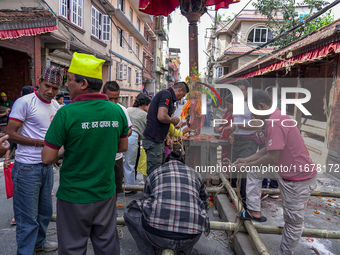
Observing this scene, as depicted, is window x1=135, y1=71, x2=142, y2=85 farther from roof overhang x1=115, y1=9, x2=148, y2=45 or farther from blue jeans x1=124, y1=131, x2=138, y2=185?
blue jeans x1=124, y1=131, x2=138, y2=185

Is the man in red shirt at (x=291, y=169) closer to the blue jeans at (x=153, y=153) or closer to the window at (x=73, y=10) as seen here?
the blue jeans at (x=153, y=153)

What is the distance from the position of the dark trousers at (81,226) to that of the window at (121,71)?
54.1 feet

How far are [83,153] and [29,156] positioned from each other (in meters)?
0.93

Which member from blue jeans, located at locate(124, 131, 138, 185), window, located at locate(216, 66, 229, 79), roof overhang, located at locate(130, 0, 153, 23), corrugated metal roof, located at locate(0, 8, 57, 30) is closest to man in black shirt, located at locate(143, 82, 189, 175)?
blue jeans, located at locate(124, 131, 138, 185)

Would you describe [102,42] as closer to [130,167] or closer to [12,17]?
[12,17]

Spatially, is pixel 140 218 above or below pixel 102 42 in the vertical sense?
below

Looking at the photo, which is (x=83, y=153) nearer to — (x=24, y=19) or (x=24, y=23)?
(x=24, y=23)

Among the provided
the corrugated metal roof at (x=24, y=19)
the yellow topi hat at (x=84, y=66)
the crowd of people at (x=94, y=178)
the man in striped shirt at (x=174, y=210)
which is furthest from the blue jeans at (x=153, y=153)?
the corrugated metal roof at (x=24, y=19)

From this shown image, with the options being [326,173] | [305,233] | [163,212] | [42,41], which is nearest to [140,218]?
[163,212]

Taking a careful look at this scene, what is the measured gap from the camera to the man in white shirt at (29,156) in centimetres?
243

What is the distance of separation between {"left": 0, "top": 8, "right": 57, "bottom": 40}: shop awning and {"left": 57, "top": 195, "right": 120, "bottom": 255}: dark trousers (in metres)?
4.84

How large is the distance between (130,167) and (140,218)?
1.95 metres

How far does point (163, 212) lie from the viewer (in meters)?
2.22

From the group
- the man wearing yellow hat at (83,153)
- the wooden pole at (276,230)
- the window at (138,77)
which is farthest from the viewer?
the window at (138,77)
